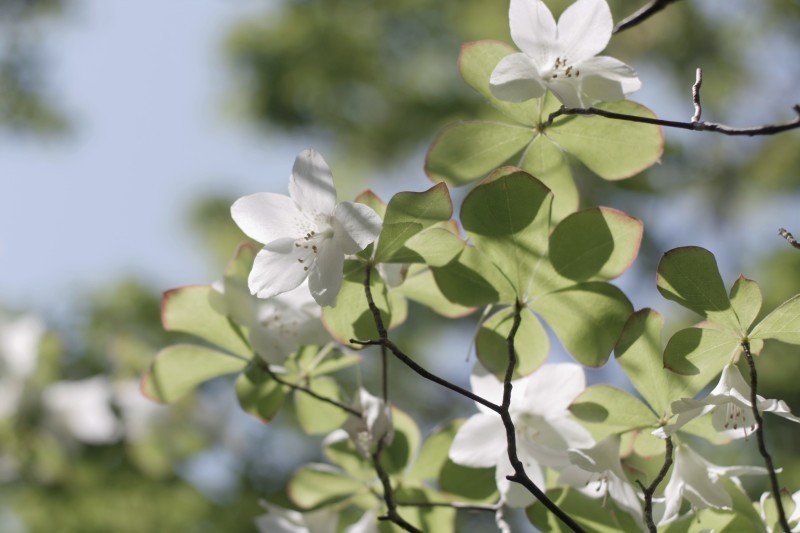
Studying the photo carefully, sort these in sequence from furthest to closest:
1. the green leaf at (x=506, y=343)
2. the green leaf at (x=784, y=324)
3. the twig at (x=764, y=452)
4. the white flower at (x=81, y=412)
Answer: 1. the white flower at (x=81, y=412)
2. the green leaf at (x=506, y=343)
3. the green leaf at (x=784, y=324)
4. the twig at (x=764, y=452)

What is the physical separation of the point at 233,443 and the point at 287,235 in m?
0.85

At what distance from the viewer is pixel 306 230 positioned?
57 cm

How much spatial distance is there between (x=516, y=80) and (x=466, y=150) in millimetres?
103

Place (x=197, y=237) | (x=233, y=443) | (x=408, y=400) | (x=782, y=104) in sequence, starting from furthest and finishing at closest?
1. (x=197, y=237)
2. (x=782, y=104)
3. (x=408, y=400)
4. (x=233, y=443)

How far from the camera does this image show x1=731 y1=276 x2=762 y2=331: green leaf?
0.53m

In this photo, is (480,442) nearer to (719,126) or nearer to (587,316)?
(587,316)

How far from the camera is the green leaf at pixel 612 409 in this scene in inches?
22.5

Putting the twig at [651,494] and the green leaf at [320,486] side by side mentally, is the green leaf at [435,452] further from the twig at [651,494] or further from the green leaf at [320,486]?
the twig at [651,494]

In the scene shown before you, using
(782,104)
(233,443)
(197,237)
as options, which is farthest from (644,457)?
(197,237)

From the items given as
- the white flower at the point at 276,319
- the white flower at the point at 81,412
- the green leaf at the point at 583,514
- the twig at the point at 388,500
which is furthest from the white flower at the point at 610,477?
the white flower at the point at 81,412

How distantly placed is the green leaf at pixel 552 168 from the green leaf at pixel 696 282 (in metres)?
0.13

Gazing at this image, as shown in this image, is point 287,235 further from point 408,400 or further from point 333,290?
point 408,400

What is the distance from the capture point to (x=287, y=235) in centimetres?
58

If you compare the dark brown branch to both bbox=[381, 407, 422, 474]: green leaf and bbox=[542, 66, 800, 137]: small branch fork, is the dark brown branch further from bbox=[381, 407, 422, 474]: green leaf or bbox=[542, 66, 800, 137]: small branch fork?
bbox=[381, 407, 422, 474]: green leaf
